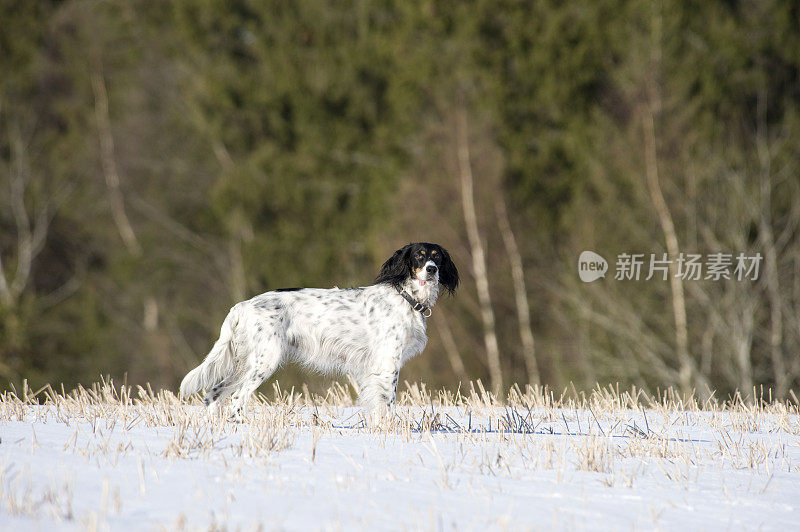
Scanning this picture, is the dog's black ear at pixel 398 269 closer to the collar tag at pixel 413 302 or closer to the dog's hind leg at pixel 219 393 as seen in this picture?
the collar tag at pixel 413 302

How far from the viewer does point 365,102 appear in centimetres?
2227

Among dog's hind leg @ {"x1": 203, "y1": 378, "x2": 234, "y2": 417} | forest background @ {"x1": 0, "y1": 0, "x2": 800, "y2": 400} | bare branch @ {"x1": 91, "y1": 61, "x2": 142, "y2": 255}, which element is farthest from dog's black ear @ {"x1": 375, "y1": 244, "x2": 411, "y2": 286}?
bare branch @ {"x1": 91, "y1": 61, "x2": 142, "y2": 255}

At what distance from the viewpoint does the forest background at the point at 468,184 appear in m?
17.8

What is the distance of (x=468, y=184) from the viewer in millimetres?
18578

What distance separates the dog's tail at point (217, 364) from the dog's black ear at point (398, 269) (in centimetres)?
119

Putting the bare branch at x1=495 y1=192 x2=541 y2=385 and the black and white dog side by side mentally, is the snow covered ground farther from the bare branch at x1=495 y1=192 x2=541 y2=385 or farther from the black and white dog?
the bare branch at x1=495 y1=192 x2=541 y2=385

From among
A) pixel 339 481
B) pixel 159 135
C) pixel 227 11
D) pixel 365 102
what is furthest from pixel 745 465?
pixel 159 135

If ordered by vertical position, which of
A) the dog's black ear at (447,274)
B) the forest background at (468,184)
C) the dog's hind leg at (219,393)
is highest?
the forest background at (468,184)

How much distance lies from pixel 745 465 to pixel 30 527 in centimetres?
359

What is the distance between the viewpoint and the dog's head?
25.0ft

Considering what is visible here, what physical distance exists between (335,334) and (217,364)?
0.92m

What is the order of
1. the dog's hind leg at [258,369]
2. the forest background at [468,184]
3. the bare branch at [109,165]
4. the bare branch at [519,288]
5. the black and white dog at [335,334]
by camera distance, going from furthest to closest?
1. the bare branch at [109,165]
2. the bare branch at [519,288]
3. the forest background at [468,184]
4. the black and white dog at [335,334]
5. the dog's hind leg at [258,369]

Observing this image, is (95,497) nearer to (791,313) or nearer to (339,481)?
(339,481)

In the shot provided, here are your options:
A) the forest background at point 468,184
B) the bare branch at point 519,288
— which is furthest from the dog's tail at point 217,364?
the bare branch at point 519,288
